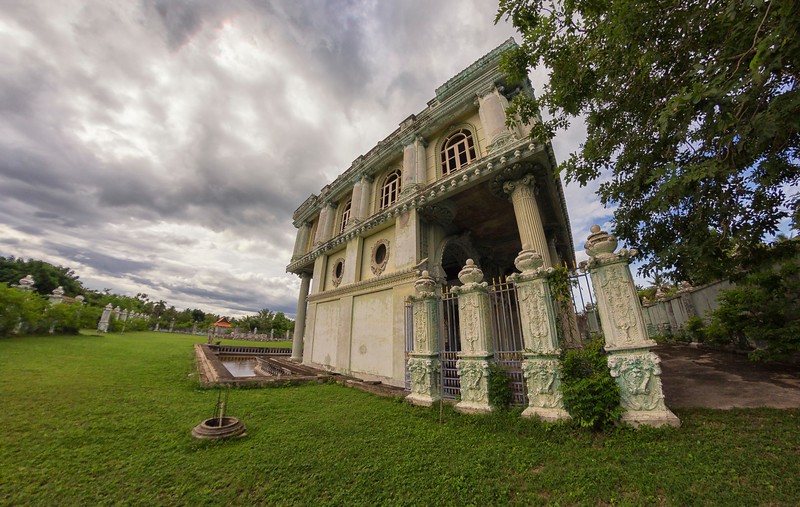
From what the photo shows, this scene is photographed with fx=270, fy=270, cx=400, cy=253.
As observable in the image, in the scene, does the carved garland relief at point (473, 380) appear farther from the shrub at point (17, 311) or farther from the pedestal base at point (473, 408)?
the shrub at point (17, 311)

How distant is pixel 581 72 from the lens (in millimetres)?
4715

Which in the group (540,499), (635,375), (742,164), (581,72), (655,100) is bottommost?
(540,499)

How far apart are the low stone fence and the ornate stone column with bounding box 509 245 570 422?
8919 mm

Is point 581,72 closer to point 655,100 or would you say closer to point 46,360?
point 655,100

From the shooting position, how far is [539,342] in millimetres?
4711

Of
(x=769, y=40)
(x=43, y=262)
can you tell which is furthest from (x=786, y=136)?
(x=43, y=262)

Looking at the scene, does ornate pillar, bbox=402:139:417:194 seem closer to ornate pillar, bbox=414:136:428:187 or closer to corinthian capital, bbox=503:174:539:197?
ornate pillar, bbox=414:136:428:187

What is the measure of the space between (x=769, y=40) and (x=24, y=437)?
9.51m

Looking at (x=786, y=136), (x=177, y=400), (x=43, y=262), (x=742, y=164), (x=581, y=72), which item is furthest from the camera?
(x=43, y=262)

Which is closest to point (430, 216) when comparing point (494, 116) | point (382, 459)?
point (494, 116)


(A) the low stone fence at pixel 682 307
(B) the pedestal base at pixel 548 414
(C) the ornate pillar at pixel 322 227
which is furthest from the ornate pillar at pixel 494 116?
(C) the ornate pillar at pixel 322 227

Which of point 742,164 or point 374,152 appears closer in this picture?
point 742,164

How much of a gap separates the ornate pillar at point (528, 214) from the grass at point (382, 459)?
13.3ft

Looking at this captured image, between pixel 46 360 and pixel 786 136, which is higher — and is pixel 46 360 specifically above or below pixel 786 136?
below
